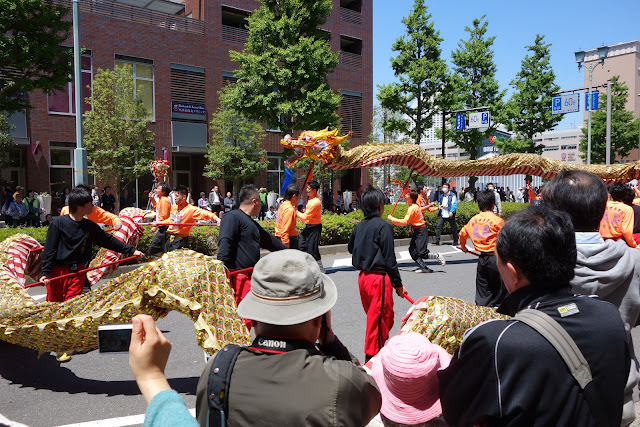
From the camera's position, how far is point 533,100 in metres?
30.5

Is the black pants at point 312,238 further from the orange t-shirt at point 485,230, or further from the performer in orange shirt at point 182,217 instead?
the orange t-shirt at point 485,230

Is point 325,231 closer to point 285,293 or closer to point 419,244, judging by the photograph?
point 419,244

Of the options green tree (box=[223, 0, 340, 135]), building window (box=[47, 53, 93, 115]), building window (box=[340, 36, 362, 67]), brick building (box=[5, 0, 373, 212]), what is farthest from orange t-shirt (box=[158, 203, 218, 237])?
building window (box=[340, 36, 362, 67])

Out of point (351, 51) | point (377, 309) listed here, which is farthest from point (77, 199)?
point (351, 51)

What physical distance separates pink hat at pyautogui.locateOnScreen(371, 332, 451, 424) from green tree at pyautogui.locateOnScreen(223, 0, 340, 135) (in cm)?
1660

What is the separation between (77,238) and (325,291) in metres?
4.49

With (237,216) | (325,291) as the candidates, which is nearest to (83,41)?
Answer: (237,216)

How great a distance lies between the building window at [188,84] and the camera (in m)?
25.6

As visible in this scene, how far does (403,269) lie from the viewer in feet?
35.6

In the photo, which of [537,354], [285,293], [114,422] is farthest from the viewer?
[114,422]

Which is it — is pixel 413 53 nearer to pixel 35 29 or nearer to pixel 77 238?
pixel 35 29

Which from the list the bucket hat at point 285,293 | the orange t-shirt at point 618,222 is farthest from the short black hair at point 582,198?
the orange t-shirt at point 618,222

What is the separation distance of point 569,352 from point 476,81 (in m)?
27.5

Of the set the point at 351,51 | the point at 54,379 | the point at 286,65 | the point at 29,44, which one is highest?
the point at 351,51
